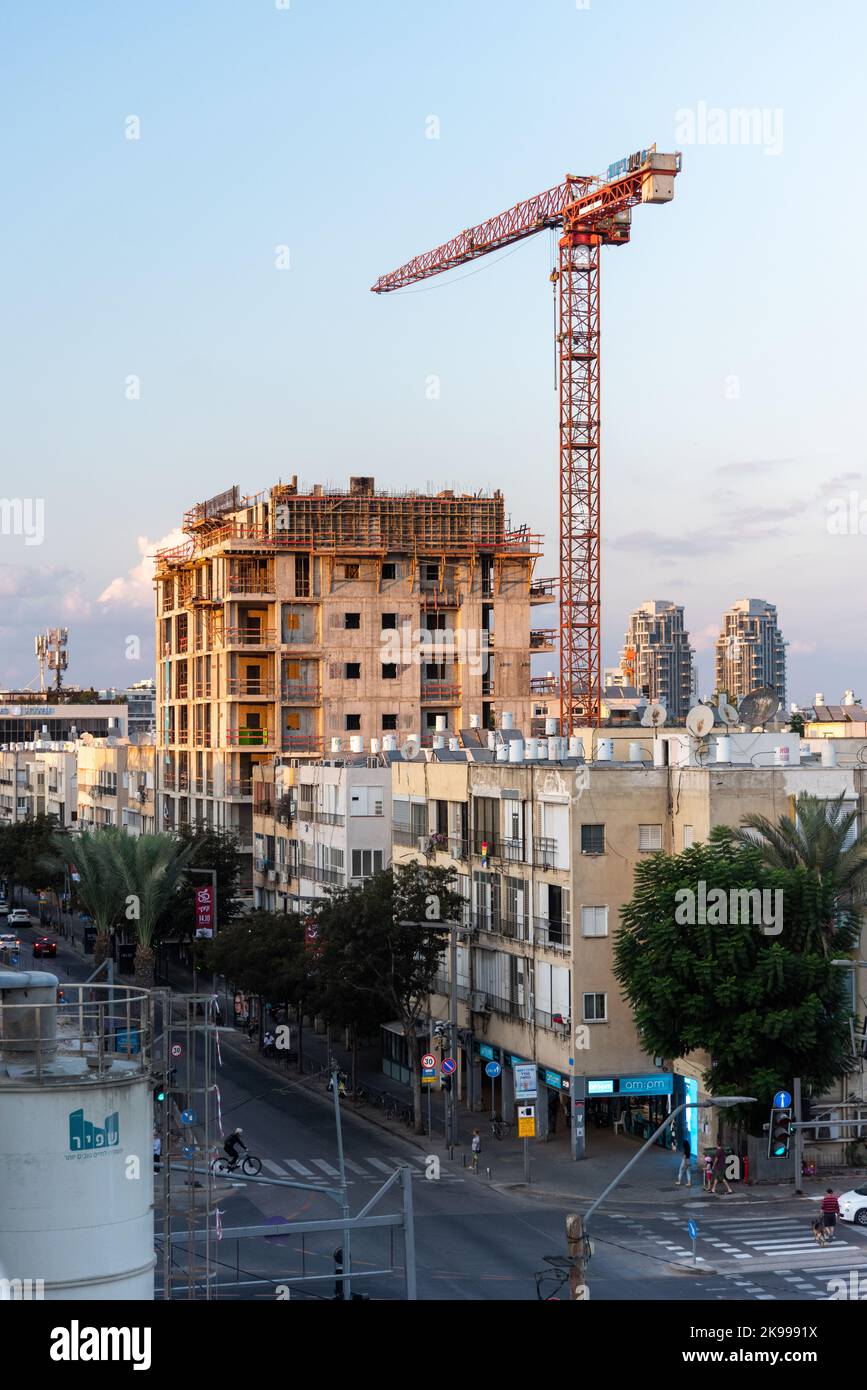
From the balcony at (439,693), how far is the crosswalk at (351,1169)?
213ft

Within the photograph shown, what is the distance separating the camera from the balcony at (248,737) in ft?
384

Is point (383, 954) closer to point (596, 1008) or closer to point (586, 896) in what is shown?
point (586, 896)

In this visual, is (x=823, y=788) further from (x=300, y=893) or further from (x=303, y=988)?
Result: (x=300, y=893)

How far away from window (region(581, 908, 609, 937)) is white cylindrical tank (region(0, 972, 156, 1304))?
37589mm

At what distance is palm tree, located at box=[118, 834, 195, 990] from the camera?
79.8 m

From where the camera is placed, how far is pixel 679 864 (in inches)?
2221

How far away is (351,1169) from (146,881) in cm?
2597

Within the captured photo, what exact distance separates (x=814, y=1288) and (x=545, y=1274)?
6265mm

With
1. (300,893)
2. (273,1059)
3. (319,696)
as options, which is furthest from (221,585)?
(273,1059)

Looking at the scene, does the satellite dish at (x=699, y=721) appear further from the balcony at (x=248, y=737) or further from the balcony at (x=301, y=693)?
the balcony at (x=301, y=693)

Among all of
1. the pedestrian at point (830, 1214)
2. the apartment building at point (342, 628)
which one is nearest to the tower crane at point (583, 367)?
the apartment building at point (342, 628)

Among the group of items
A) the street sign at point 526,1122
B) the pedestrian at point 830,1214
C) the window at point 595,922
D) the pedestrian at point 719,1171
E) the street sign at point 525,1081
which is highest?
the window at point 595,922

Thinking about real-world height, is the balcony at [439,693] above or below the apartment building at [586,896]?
above

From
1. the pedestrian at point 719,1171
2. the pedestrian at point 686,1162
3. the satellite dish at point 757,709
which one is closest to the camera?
the pedestrian at point 719,1171
